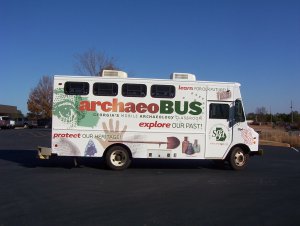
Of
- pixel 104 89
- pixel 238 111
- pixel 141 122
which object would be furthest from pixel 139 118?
pixel 238 111

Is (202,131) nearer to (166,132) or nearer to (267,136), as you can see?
(166,132)

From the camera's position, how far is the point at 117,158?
14273mm

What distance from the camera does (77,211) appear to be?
821 cm

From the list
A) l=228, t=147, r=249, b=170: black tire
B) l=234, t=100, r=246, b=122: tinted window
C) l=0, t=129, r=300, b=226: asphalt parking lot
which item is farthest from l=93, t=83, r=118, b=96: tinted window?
l=228, t=147, r=249, b=170: black tire

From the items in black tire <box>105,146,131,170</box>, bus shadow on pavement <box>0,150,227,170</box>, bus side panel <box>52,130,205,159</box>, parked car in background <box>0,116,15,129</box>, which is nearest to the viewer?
bus side panel <box>52,130,205,159</box>

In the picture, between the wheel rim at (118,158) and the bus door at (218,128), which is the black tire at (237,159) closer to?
the bus door at (218,128)

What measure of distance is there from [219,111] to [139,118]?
9.12 ft

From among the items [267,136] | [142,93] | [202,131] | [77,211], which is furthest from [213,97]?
[267,136]

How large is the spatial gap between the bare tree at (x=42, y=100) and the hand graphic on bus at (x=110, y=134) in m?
71.7

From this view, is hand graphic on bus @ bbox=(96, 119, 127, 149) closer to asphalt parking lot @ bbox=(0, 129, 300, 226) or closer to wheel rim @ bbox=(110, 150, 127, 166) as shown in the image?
wheel rim @ bbox=(110, 150, 127, 166)

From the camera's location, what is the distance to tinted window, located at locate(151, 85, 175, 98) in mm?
14258

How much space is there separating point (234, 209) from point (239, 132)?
6348mm

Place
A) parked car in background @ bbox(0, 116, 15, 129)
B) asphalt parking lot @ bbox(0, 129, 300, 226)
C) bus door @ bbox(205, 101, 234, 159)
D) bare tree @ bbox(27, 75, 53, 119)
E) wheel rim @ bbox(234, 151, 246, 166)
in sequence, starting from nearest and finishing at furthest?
asphalt parking lot @ bbox(0, 129, 300, 226)
bus door @ bbox(205, 101, 234, 159)
wheel rim @ bbox(234, 151, 246, 166)
parked car in background @ bbox(0, 116, 15, 129)
bare tree @ bbox(27, 75, 53, 119)

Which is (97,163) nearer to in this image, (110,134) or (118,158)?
(118,158)
